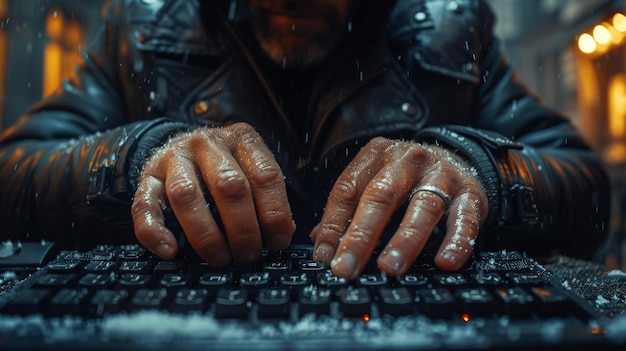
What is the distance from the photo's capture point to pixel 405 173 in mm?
896

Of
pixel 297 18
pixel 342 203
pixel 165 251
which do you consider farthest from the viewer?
pixel 297 18

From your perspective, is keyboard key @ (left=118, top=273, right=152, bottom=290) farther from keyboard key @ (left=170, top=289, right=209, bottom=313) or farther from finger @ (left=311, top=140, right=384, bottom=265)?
finger @ (left=311, top=140, right=384, bottom=265)

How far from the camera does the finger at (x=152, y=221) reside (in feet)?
2.64

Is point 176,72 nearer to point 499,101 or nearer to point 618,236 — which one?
point 499,101

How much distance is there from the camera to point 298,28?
1.46 meters

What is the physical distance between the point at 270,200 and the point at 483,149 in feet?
1.93

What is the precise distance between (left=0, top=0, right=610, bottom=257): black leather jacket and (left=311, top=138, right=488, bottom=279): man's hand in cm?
28

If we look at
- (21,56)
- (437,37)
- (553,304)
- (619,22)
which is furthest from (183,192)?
(21,56)

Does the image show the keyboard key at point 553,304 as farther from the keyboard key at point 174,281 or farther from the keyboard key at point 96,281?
the keyboard key at point 96,281

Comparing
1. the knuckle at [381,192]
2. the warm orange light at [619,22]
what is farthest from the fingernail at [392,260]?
the warm orange light at [619,22]

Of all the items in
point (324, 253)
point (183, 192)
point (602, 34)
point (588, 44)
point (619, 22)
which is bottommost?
point (324, 253)

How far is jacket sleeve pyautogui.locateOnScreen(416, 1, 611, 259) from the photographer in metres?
1.14

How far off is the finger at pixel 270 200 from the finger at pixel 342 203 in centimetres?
6

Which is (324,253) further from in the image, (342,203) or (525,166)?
(525,166)
